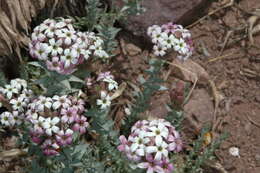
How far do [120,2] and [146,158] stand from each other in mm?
2617

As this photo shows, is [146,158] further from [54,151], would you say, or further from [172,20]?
[172,20]

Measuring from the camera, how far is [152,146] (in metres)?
3.09

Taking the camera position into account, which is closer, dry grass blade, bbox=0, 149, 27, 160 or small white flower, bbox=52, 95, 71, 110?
small white flower, bbox=52, 95, 71, 110

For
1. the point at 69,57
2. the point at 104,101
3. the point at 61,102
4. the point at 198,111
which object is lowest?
the point at 198,111

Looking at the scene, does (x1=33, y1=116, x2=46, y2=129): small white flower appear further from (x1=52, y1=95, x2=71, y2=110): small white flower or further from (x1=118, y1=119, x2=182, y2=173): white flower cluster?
(x1=118, y1=119, x2=182, y2=173): white flower cluster

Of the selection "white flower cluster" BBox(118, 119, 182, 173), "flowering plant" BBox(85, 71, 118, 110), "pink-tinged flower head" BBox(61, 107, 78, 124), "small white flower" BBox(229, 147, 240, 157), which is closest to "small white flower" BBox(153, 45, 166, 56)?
"flowering plant" BBox(85, 71, 118, 110)

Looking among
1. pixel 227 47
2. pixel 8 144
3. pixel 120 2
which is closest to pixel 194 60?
pixel 227 47

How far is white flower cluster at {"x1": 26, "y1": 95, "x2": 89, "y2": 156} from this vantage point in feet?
10.3

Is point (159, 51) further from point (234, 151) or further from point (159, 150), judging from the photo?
point (234, 151)

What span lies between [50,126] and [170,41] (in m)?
1.31

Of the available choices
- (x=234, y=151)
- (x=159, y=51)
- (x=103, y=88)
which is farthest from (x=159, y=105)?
(x=103, y=88)

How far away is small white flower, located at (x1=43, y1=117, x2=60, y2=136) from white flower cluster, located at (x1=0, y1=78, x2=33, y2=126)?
54cm

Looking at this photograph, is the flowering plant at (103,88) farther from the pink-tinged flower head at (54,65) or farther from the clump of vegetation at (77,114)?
the pink-tinged flower head at (54,65)

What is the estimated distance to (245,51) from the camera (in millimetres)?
5500
